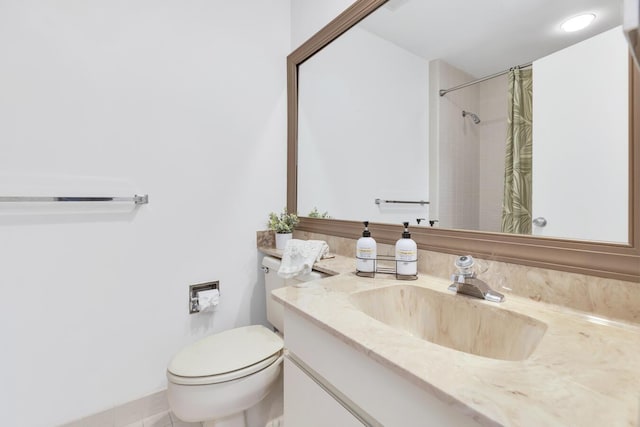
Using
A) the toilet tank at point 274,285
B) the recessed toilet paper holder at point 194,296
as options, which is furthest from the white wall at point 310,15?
the recessed toilet paper holder at point 194,296

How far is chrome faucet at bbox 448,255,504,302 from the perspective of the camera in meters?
0.76

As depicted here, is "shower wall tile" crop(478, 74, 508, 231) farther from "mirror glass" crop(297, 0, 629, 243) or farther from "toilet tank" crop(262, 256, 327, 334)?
"toilet tank" crop(262, 256, 327, 334)

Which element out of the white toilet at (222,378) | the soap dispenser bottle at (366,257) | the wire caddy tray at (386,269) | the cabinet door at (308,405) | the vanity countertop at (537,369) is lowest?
the white toilet at (222,378)

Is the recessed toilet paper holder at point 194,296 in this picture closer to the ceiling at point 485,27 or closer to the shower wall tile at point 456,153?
the shower wall tile at point 456,153

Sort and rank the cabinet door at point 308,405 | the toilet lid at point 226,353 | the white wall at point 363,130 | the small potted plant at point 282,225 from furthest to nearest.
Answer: the small potted plant at point 282,225, the white wall at point 363,130, the toilet lid at point 226,353, the cabinet door at point 308,405

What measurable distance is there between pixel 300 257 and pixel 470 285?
2.19 feet

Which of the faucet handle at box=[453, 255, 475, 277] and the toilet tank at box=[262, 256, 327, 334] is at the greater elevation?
the faucet handle at box=[453, 255, 475, 277]

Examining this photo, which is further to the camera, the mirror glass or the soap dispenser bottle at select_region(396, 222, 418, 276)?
the soap dispenser bottle at select_region(396, 222, 418, 276)

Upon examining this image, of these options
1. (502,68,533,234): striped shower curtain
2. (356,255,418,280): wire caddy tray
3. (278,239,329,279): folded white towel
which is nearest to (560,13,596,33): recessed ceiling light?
(502,68,533,234): striped shower curtain

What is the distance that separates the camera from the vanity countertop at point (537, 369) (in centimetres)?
36

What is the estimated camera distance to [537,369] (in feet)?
1.48

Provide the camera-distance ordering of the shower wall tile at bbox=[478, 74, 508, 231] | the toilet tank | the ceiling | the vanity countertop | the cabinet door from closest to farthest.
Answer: the vanity countertop → the cabinet door → the ceiling → the shower wall tile at bbox=[478, 74, 508, 231] → the toilet tank

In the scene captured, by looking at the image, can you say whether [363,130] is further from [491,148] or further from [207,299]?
[207,299]

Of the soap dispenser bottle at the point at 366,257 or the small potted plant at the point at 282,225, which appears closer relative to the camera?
the soap dispenser bottle at the point at 366,257
